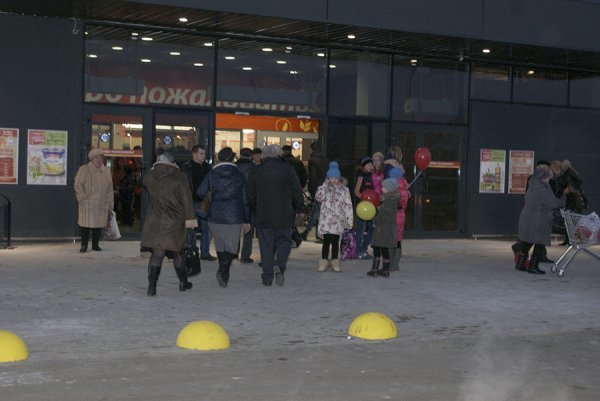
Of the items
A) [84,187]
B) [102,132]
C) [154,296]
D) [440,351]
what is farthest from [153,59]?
[440,351]

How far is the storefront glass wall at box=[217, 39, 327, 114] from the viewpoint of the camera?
20.3m

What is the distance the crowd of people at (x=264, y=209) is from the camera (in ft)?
39.6

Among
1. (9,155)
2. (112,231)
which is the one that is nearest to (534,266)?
(112,231)

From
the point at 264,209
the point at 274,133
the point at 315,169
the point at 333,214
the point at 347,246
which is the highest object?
the point at 274,133

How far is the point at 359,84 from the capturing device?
21.6 m

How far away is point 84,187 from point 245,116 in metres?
4.78

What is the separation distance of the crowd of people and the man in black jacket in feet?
0.04

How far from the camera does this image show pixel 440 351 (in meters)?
9.09

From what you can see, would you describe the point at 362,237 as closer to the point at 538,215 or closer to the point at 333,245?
the point at 333,245

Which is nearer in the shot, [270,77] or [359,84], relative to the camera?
[270,77]

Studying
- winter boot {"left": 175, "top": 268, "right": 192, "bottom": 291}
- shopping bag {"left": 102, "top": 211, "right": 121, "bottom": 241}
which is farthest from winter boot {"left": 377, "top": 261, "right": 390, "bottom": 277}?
shopping bag {"left": 102, "top": 211, "right": 121, "bottom": 241}

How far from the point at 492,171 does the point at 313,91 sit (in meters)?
4.82

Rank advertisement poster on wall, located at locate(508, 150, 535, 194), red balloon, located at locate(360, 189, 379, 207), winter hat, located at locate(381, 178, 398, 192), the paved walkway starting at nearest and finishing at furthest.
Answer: the paved walkway < red balloon, located at locate(360, 189, 379, 207) < winter hat, located at locate(381, 178, 398, 192) < advertisement poster on wall, located at locate(508, 150, 535, 194)

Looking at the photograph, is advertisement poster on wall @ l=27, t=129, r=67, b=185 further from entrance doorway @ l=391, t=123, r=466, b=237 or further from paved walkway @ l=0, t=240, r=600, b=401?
entrance doorway @ l=391, t=123, r=466, b=237
